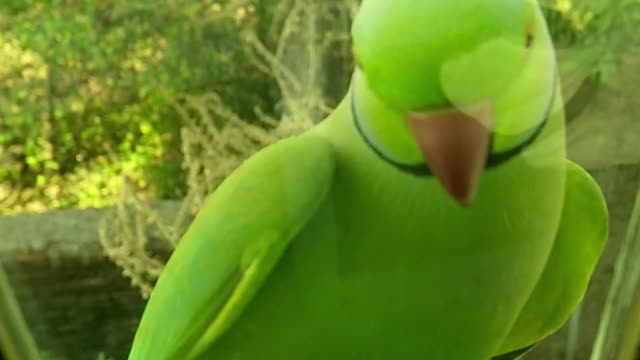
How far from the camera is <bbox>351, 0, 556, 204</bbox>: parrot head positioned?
0.32 meters

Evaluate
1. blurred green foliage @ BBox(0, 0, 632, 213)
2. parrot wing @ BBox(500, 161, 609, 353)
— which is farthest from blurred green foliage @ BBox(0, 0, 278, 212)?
parrot wing @ BBox(500, 161, 609, 353)

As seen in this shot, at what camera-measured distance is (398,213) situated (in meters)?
0.36

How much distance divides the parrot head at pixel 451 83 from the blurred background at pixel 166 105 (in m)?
0.04

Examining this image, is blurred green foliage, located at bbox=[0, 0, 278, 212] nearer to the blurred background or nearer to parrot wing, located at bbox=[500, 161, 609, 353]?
the blurred background

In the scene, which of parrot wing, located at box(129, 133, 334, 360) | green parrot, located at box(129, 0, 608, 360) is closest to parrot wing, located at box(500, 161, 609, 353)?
green parrot, located at box(129, 0, 608, 360)

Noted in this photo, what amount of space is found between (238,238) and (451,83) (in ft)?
0.34

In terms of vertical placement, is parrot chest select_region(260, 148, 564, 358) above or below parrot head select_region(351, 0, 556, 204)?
below

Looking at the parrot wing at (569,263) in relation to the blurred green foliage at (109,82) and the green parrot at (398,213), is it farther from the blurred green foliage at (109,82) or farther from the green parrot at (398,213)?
the blurred green foliage at (109,82)

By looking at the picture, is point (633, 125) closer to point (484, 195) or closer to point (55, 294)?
point (484, 195)

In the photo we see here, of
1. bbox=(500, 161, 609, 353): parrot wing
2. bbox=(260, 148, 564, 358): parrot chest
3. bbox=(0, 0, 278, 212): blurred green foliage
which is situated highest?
bbox=(0, 0, 278, 212): blurred green foliage

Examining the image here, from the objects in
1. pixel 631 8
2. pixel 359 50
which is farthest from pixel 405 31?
pixel 631 8

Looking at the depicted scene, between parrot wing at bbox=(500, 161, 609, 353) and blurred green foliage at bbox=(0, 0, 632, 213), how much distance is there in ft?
0.23

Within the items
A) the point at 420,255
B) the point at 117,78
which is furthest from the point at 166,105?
the point at 420,255

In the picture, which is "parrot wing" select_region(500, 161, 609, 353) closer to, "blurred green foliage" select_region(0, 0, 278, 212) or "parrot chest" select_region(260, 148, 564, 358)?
"parrot chest" select_region(260, 148, 564, 358)
